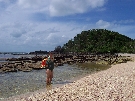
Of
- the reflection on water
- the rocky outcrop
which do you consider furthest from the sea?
the rocky outcrop

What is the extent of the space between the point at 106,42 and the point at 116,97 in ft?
577

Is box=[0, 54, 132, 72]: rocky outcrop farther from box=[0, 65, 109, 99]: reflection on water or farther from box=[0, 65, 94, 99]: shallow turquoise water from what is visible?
box=[0, 65, 109, 99]: reflection on water

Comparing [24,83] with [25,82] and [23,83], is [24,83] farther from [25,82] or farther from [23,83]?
[25,82]

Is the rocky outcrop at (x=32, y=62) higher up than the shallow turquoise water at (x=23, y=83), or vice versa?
the rocky outcrop at (x=32, y=62)

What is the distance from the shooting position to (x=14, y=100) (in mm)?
14000

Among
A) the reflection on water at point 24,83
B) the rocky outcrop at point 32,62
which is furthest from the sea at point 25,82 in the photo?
the rocky outcrop at point 32,62

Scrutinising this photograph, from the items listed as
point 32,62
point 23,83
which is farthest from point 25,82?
point 32,62

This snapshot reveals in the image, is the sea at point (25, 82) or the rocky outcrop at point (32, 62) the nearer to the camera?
the sea at point (25, 82)

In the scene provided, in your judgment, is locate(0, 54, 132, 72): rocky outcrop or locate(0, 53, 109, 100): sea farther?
locate(0, 54, 132, 72): rocky outcrop

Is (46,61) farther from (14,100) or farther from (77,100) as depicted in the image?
(77,100)

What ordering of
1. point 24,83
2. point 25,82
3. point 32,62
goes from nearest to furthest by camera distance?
point 24,83 → point 25,82 → point 32,62

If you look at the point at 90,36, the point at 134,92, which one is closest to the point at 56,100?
the point at 134,92

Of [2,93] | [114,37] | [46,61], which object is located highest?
[114,37]

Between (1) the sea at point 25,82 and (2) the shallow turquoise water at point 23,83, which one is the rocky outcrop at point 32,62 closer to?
(1) the sea at point 25,82
